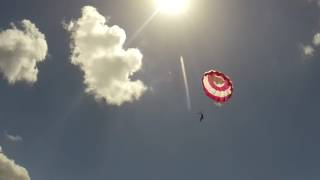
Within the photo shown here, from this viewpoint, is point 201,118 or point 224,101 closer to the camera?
point 201,118

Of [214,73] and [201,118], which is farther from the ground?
[214,73]

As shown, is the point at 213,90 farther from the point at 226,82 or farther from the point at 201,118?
the point at 201,118

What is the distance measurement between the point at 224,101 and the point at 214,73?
4.46 metres

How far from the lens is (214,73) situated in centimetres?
6188

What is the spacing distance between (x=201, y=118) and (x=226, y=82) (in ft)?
29.0

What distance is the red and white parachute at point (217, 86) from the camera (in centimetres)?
6203

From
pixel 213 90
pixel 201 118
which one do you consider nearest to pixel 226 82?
pixel 213 90

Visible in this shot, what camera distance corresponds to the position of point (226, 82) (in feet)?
208

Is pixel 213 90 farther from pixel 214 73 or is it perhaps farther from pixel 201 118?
pixel 201 118

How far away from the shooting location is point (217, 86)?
65625mm

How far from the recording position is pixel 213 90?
2554 inches

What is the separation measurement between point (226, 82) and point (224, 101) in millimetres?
3257

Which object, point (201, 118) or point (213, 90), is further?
point (213, 90)

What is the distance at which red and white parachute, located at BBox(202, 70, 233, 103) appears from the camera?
62031 mm
